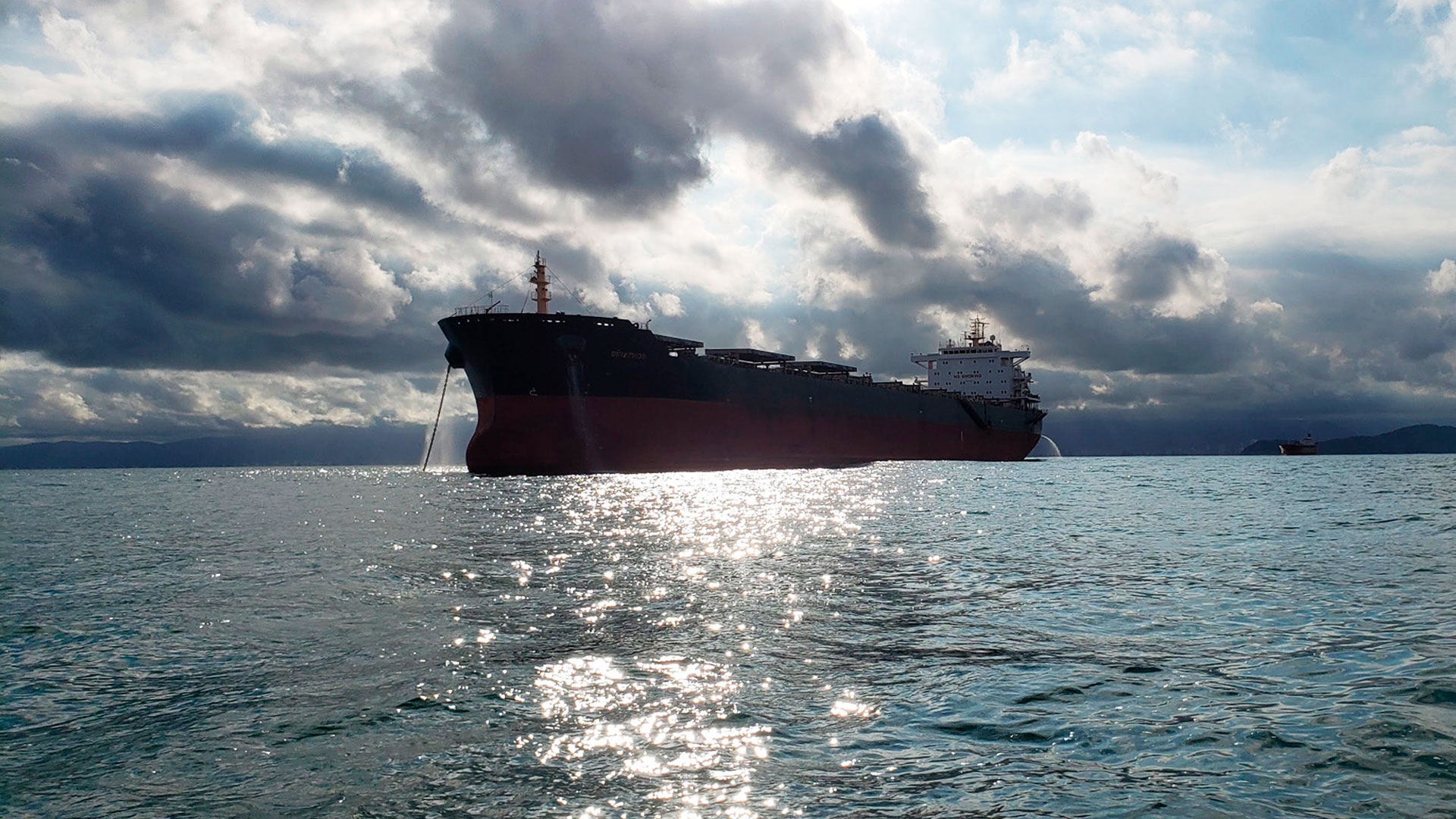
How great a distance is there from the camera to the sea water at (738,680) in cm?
510

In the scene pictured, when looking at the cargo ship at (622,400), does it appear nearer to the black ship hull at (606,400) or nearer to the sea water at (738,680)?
the black ship hull at (606,400)

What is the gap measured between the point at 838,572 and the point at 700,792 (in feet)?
30.9

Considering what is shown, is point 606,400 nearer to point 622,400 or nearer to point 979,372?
point 622,400

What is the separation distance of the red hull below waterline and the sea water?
29.6 metres

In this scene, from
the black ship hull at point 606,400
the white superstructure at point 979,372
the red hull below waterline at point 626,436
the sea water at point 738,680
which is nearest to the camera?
the sea water at point 738,680

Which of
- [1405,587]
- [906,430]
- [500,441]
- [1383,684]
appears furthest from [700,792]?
[906,430]

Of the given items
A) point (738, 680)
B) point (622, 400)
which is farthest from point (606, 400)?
point (738, 680)

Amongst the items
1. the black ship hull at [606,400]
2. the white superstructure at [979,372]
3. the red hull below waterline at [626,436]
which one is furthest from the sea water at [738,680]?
the white superstructure at [979,372]

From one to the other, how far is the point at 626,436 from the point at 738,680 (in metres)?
42.2

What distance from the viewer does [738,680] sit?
24.5 feet

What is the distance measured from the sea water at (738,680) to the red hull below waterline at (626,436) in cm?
2964

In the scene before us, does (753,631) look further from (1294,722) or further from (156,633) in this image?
(156,633)

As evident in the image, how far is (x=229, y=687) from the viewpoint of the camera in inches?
301

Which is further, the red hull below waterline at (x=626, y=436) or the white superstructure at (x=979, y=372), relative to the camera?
the white superstructure at (x=979, y=372)
